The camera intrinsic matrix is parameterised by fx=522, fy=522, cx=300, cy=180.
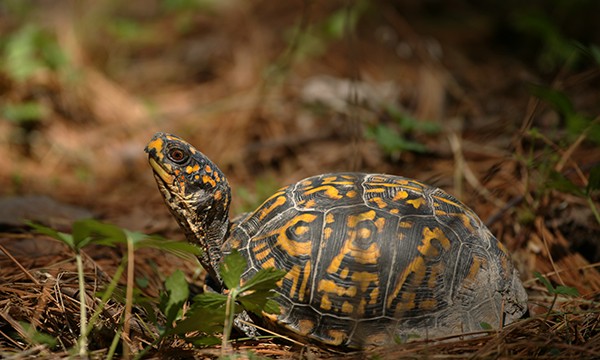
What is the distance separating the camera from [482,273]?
245 centimetres

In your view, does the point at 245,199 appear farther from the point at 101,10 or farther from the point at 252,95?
the point at 101,10

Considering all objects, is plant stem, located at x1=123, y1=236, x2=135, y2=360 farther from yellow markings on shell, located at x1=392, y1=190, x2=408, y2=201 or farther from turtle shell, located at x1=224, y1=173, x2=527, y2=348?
yellow markings on shell, located at x1=392, y1=190, x2=408, y2=201

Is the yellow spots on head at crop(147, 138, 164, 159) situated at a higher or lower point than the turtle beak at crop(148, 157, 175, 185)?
higher

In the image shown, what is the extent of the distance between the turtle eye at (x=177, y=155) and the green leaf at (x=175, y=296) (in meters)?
0.66

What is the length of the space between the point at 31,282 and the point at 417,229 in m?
1.90

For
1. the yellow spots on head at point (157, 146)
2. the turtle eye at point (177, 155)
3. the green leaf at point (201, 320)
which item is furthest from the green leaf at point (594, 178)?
the yellow spots on head at point (157, 146)

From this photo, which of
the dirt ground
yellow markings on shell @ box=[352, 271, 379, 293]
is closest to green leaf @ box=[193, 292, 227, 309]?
the dirt ground

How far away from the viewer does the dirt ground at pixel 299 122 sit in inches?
104

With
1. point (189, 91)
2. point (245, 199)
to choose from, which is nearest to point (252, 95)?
point (189, 91)

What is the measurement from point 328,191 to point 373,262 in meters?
0.42

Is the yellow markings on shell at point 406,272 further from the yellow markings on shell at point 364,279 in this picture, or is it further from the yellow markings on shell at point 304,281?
the yellow markings on shell at point 304,281

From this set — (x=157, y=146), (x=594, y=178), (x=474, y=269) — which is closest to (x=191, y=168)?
(x=157, y=146)

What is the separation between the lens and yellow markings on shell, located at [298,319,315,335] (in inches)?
94.1

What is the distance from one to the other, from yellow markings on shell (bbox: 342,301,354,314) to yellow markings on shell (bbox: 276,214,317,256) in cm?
29
